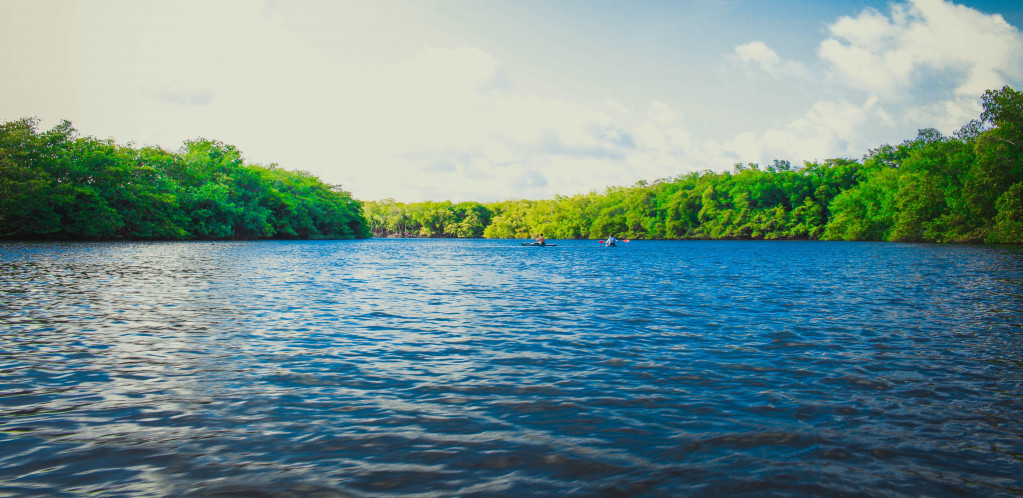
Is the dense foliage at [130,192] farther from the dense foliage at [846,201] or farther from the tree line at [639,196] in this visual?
the dense foliage at [846,201]

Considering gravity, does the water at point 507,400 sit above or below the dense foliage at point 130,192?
below

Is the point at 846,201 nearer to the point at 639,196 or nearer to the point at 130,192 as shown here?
the point at 639,196

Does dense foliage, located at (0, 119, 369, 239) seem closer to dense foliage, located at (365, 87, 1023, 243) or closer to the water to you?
the water

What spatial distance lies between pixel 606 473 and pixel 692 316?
10663mm

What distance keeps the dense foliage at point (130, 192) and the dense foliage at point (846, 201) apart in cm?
8530

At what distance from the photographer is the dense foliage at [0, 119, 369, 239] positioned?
56625 millimetres

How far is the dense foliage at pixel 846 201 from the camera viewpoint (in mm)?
64500

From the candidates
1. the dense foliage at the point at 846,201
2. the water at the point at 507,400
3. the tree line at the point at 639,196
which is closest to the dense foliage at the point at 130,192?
the tree line at the point at 639,196

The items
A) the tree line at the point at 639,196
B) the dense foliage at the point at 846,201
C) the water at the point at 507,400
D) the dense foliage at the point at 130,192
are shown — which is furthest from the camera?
the dense foliage at the point at 846,201

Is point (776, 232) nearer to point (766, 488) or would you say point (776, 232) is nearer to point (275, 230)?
point (275, 230)

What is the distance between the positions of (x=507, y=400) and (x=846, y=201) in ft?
372

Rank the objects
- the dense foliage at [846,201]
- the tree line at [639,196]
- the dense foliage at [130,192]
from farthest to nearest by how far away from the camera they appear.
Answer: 1. the dense foliage at [846,201]
2. the tree line at [639,196]
3. the dense foliage at [130,192]

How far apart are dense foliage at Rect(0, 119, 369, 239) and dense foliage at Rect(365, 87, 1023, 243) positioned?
85305 mm

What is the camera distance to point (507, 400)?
24.4ft
